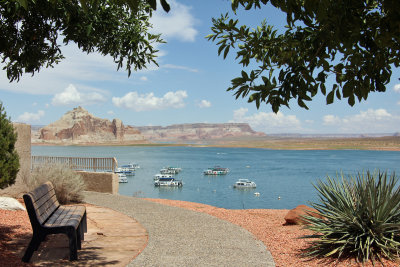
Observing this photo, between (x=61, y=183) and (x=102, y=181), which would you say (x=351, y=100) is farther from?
(x=102, y=181)

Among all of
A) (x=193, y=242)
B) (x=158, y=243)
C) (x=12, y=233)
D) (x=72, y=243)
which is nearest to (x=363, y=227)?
(x=193, y=242)

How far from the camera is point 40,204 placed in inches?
208

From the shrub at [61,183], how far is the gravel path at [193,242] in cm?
134

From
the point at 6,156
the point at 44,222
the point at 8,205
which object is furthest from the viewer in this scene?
the point at 8,205

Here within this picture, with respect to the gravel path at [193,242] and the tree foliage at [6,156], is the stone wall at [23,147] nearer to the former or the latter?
the tree foliage at [6,156]

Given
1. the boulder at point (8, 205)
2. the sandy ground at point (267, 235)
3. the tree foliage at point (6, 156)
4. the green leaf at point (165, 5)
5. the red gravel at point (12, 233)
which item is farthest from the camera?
the boulder at point (8, 205)

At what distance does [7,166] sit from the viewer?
7.56 meters

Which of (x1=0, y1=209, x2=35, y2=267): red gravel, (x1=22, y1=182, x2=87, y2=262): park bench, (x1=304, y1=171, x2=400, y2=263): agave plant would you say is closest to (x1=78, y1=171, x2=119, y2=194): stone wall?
(x1=0, y1=209, x2=35, y2=267): red gravel

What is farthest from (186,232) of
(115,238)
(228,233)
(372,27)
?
(372,27)

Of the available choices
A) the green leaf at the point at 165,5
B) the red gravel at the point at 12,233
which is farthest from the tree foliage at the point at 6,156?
the green leaf at the point at 165,5

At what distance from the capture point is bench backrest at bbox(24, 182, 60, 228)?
4.82 meters

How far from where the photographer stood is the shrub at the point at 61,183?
1020 centimetres

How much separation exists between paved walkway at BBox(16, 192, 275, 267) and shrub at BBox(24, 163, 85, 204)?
151 cm

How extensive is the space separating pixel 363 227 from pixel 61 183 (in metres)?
7.68
